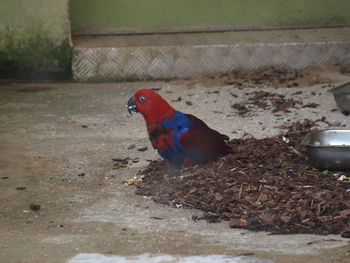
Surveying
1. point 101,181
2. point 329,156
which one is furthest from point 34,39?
point 329,156

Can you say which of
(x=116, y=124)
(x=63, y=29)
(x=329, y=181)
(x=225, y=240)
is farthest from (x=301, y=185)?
(x=63, y=29)

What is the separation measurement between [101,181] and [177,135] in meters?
0.74

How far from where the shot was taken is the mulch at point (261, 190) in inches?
200

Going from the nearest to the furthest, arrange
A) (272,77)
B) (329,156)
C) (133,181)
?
(329,156) → (133,181) → (272,77)

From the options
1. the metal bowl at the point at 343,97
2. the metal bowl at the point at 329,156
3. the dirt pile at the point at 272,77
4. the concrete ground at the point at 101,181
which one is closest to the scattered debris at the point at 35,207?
the concrete ground at the point at 101,181

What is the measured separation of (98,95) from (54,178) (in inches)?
104

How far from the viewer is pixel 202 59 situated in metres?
9.23

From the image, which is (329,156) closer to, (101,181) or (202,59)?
(101,181)

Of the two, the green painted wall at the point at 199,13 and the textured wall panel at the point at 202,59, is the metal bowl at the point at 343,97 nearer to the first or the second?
the textured wall panel at the point at 202,59

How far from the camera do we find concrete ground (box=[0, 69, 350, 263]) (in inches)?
187

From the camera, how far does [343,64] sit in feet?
30.5

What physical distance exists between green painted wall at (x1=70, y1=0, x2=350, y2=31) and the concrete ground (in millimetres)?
943

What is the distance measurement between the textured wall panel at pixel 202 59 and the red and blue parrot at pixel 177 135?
127 inches

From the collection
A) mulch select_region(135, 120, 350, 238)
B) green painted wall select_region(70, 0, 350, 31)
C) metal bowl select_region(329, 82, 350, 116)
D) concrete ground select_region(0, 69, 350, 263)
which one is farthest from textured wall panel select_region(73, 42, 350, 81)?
mulch select_region(135, 120, 350, 238)
